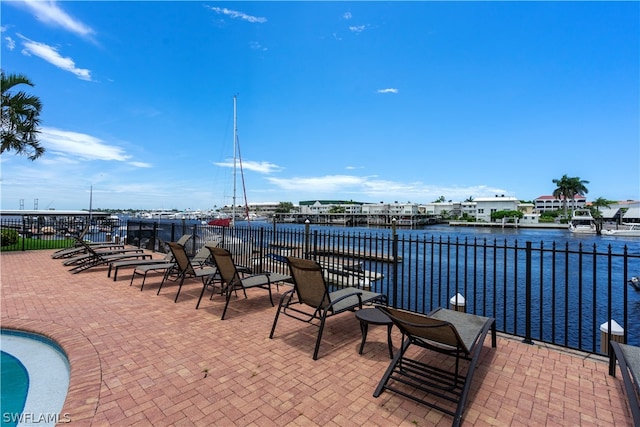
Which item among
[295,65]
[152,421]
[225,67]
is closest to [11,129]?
[225,67]

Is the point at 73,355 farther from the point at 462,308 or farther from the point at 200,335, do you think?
the point at 462,308

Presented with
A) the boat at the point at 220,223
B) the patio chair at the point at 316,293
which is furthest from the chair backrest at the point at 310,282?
the boat at the point at 220,223

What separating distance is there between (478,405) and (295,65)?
1523cm

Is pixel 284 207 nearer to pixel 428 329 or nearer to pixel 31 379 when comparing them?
pixel 31 379

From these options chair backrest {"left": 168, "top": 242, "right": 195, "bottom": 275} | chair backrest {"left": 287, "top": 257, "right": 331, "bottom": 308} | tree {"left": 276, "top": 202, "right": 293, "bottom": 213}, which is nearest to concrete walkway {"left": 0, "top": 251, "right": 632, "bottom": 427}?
chair backrest {"left": 287, "top": 257, "right": 331, "bottom": 308}

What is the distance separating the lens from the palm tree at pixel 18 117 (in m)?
11.8

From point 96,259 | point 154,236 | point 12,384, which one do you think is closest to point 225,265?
point 12,384

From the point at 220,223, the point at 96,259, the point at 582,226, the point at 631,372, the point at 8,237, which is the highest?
the point at 220,223

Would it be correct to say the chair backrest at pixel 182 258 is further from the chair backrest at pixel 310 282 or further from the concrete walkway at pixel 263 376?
the chair backrest at pixel 310 282

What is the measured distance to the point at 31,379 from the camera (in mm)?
3383

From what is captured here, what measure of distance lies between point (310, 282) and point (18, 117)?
15503 millimetres

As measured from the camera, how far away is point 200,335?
13.6 ft

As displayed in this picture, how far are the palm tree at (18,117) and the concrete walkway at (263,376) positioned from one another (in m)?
→ 11.2

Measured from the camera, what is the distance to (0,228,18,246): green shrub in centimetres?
1265
